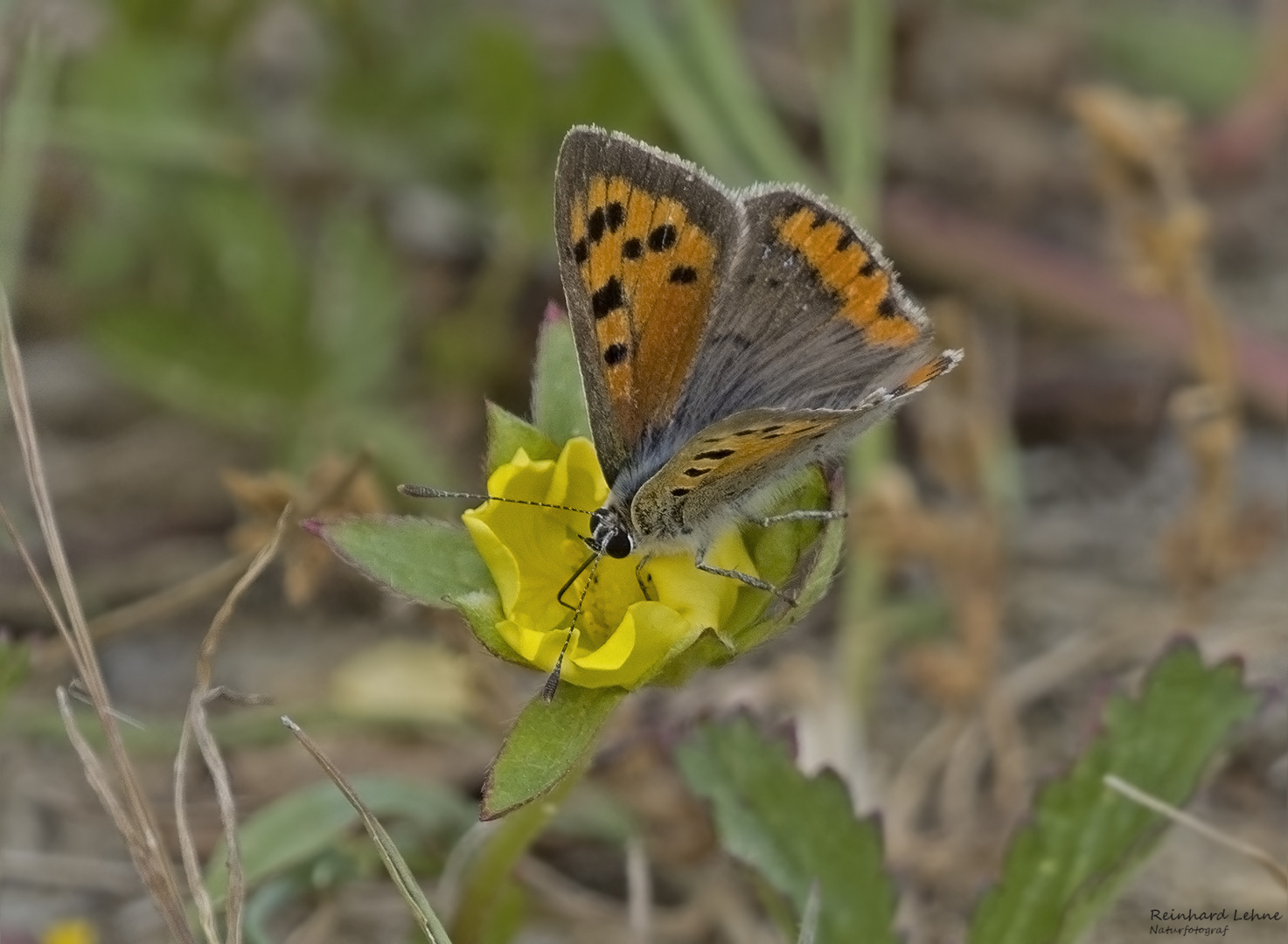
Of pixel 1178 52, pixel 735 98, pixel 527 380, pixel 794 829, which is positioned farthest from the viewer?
pixel 1178 52

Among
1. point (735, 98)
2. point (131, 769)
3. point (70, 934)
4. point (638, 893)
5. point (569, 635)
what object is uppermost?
point (735, 98)

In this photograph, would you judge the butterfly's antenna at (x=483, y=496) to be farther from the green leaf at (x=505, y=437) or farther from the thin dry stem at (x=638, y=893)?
the thin dry stem at (x=638, y=893)

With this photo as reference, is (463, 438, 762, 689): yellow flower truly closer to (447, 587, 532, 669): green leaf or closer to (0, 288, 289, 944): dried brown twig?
(447, 587, 532, 669): green leaf

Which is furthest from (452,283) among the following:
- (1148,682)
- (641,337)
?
(1148,682)

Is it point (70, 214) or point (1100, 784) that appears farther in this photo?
point (70, 214)

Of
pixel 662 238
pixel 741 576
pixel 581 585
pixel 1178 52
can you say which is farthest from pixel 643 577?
pixel 1178 52

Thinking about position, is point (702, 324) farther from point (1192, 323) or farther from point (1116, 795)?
point (1192, 323)

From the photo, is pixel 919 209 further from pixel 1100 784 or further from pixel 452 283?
pixel 1100 784
